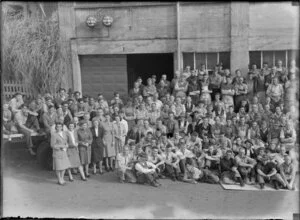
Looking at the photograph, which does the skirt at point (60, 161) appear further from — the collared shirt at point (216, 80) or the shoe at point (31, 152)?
the collared shirt at point (216, 80)

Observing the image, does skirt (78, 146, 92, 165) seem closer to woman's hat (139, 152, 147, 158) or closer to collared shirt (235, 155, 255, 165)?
woman's hat (139, 152, 147, 158)

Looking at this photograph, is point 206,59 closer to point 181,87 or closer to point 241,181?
point 181,87

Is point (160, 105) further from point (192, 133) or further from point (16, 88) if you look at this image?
point (16, 88)

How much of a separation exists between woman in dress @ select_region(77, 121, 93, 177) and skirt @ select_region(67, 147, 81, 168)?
7cm

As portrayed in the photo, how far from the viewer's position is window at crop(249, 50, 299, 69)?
27.2ft

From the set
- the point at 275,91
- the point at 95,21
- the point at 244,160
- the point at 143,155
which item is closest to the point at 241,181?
the point at 244,160

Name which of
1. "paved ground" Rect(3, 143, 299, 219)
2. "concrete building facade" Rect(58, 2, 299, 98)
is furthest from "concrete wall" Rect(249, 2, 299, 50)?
"paved ground" Rect(3, 143, 299, 219)

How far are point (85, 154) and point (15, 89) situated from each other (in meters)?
1.79

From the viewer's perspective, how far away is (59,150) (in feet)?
28.2

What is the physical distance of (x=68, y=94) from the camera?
29.5 ft

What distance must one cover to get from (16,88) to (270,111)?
4764mm

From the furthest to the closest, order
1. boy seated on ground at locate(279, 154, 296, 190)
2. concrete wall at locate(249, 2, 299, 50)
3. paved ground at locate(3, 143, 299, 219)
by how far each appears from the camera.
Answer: boy seated on ground at locate(279, 154, 296, 190)
paved ground at locate(3, 143, 299, 219)
concrete wall at locate(249, 2, 299, 50)

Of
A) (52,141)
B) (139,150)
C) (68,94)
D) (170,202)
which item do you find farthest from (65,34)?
(170,202)

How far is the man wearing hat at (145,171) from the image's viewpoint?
8531 mm
